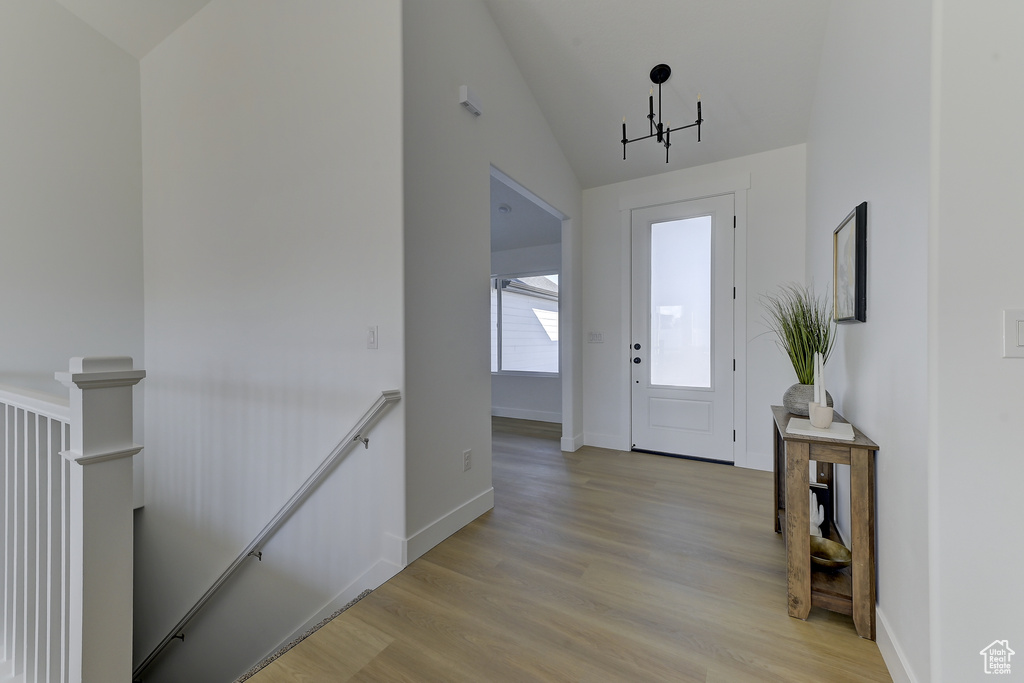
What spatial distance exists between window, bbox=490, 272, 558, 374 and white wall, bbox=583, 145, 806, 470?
179 centimetres

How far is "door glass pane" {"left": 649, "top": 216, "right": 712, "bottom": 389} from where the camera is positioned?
12.3 feet

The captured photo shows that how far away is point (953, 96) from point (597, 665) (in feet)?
6.78

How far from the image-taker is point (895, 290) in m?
1.41

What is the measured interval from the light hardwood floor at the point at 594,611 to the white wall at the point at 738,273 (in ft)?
3.49

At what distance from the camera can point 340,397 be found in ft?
7.88

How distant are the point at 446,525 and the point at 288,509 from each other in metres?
0.97

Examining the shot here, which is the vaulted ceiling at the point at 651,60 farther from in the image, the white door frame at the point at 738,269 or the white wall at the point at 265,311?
the white wall at the point at 265,311

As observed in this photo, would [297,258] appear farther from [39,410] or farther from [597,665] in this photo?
[597,665]

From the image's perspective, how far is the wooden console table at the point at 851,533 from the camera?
157cm

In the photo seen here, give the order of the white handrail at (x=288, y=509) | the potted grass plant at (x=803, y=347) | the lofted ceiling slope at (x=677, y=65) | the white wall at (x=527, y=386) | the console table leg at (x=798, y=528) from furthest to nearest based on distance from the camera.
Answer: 1. the white wall at (x=527, y=386)
2. the lofted ceiling slope at (x=677, y=65)
3. the white handrail at (x=288, y=509)
4. the potted grass plant at (x=803, y=347)
5. the console table leg at (x=798, y=528)

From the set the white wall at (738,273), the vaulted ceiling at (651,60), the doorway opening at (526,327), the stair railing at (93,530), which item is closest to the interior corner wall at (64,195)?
the vaulted ceiling at (651,60)

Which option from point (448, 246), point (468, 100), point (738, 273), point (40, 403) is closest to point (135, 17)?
point (468, 100)

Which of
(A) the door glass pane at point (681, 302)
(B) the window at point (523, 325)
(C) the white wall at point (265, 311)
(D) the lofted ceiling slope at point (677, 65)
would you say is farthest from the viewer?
(B) the window at point (523, 325)

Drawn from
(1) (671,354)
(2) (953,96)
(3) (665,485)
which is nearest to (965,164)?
(2) (953,96)
